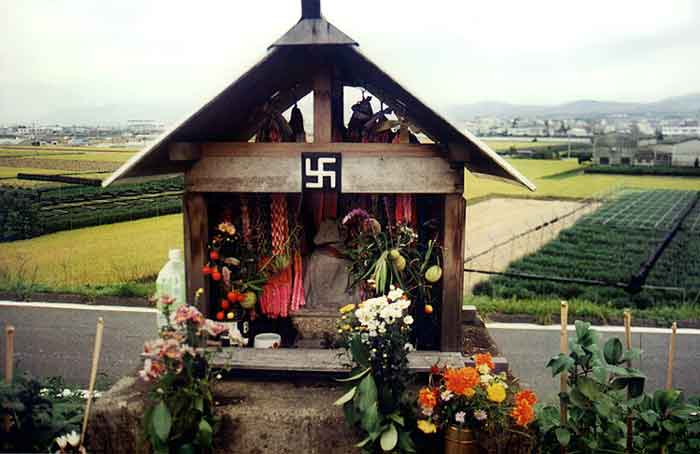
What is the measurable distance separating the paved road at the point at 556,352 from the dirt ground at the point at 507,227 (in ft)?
18.3

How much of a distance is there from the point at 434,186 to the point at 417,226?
3.47 ft

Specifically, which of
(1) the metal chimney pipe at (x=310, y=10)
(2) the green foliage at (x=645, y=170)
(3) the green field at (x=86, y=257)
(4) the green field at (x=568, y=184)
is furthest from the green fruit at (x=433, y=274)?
(2) the green foliage at (x=645, y=170)

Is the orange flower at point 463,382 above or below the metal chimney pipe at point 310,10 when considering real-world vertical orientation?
below

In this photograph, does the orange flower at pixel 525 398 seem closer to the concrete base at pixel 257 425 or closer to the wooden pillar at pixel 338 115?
the concrete base at pixel 257 425

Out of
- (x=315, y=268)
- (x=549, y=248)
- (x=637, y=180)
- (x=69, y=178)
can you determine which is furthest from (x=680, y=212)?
(x=315, y=268)

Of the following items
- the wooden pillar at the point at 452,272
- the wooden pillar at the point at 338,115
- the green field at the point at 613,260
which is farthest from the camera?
the green field at the point at 613,260

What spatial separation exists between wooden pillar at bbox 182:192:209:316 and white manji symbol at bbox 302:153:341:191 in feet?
3.62

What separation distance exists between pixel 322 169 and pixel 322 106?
0.58 meters

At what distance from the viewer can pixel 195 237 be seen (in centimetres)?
602

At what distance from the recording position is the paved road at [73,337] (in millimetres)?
9219

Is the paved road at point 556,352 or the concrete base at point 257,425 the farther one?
the paved road at point 556,352

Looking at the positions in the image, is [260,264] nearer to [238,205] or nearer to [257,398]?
[238,205]

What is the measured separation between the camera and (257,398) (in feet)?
17.5

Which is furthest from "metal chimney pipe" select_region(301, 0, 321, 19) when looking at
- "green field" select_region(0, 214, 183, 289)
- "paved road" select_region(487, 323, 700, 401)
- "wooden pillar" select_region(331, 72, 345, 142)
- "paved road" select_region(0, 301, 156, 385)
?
"green field" select_region(0, 214, 183, 289)
